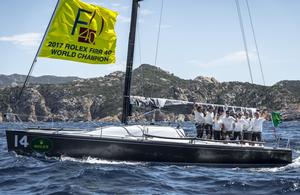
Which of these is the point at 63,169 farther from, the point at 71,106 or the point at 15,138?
the point at 71,106

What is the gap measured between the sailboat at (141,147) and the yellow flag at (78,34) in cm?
322

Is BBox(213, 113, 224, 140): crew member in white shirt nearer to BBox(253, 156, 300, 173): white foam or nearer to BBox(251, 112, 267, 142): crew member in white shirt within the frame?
BBox(251, 112, 267, 142): crew member in white shirt

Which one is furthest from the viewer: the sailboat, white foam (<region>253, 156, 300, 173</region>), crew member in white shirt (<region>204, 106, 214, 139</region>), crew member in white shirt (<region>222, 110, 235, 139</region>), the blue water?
crew member in white shirt (<region>204, 106, 214, 139</region>)

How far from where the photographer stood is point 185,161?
57.9 feet

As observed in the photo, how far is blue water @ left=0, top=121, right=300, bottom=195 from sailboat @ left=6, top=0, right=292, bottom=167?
0.33 meters

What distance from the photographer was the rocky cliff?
11801 centimetres

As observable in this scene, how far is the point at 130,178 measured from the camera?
542 inches

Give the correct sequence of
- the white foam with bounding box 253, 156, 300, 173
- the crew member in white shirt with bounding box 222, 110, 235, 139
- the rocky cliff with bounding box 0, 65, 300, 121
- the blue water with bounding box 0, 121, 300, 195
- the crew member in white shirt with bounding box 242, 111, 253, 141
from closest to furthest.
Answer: the blue water with bounding box 0, 121, 300, 195, the white foam with bounding box 253, 156, 300, 173, the crew member in white shirt with bounding box 222, 110, 235, 139, the crew member in white shirt with bounding box 242, 111, 253, 141, the rocky cliff with bounding box 0, 65, 300, 121

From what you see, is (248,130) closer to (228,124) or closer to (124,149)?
(228,124)

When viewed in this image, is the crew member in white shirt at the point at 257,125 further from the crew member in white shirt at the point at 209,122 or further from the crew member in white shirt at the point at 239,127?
the crew member in white shirt at the point at 209,122

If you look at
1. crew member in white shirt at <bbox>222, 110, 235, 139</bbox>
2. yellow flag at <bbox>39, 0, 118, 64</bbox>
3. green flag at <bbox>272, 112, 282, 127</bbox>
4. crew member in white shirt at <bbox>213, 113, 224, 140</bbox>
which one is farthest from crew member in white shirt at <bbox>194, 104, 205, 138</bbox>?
yellow flag at <bbox>39, 0, 118, 64</bbox>

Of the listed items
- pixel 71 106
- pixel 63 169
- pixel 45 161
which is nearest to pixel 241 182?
pixel 63 169

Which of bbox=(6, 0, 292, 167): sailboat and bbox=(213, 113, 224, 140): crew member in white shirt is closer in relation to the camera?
bbox=(6, 0, 292, 167): sailboat

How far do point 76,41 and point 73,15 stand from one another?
3.61ft
